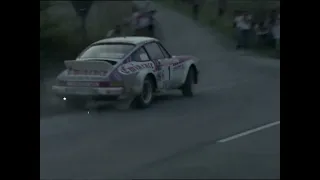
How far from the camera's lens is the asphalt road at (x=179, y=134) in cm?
664

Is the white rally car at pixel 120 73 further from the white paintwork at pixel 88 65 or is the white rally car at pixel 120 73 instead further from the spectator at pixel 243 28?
the spectator at pixel 243 28

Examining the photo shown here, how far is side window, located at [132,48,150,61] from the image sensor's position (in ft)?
23.5

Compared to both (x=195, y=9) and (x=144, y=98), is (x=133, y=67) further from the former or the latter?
(x=195, y=9)

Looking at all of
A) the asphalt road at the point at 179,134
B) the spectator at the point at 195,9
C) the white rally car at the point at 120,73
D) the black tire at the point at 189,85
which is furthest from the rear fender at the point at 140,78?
the black tire at the point at 189,85

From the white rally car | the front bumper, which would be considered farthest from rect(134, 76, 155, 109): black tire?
the front bumper

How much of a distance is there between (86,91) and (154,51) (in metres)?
0.97

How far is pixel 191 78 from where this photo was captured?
9320 mm

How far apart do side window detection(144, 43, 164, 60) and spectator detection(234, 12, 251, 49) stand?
5.03ft

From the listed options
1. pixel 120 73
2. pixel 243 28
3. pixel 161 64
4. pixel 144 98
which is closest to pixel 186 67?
pixel 161 64

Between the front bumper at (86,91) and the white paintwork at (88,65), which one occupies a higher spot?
the white paintwork at (88,65)

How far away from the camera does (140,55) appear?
7195 millimetres

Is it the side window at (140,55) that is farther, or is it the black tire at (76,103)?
the side window at (140,55)

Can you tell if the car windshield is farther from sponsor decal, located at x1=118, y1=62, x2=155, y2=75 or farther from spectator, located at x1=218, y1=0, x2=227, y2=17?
spectator, located at x1=218, y1=0, x2=227, y2=17
